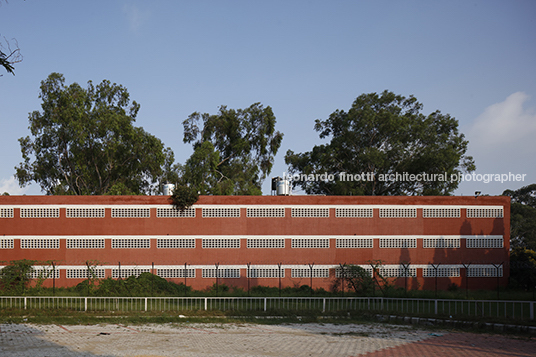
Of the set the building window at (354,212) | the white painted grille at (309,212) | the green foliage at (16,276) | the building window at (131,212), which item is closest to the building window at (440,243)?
the building window at (354,212)

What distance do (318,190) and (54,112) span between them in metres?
34.5

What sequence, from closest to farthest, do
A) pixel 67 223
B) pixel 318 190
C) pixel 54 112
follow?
pixel 67 223 < pixel 54 112 < pixel 318 190

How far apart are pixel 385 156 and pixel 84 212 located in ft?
121

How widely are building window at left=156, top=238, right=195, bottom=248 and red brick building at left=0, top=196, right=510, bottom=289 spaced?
8 centimetres

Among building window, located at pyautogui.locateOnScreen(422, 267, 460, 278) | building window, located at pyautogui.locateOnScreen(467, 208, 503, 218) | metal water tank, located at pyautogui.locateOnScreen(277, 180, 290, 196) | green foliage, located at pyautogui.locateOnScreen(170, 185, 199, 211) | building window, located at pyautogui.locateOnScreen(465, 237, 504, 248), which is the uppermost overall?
metal water tank, located at pyautogui.locateOnScreen(277, 180, 290, 196)

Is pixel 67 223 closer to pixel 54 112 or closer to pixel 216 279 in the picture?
pixel 216 279

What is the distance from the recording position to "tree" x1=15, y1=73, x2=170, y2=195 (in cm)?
5519

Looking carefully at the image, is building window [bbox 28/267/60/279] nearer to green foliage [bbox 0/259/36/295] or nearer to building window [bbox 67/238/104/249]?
green foliage [bbox 0/259/36/295]

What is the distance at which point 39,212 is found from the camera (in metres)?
35.6

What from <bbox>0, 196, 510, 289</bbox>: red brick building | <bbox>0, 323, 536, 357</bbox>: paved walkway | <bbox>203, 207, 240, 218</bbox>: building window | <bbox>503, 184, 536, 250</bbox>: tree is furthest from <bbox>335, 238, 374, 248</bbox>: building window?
<bbox>503, 184, 536, 250</bbox>: tree

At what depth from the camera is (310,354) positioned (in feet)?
50.9

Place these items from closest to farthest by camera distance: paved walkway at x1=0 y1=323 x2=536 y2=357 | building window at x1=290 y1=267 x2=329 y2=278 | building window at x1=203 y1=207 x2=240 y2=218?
paved walkway at x1=0 y1=323 x2=536 y2=357, building window at x1=290 y1=267 x2=329 y2=278, building window at x1=203 y1=207 x2=240 y2=218

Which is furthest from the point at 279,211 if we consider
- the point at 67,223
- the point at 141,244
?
the point at 67,223

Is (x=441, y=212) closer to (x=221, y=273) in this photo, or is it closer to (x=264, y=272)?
(x=264, y=272)
